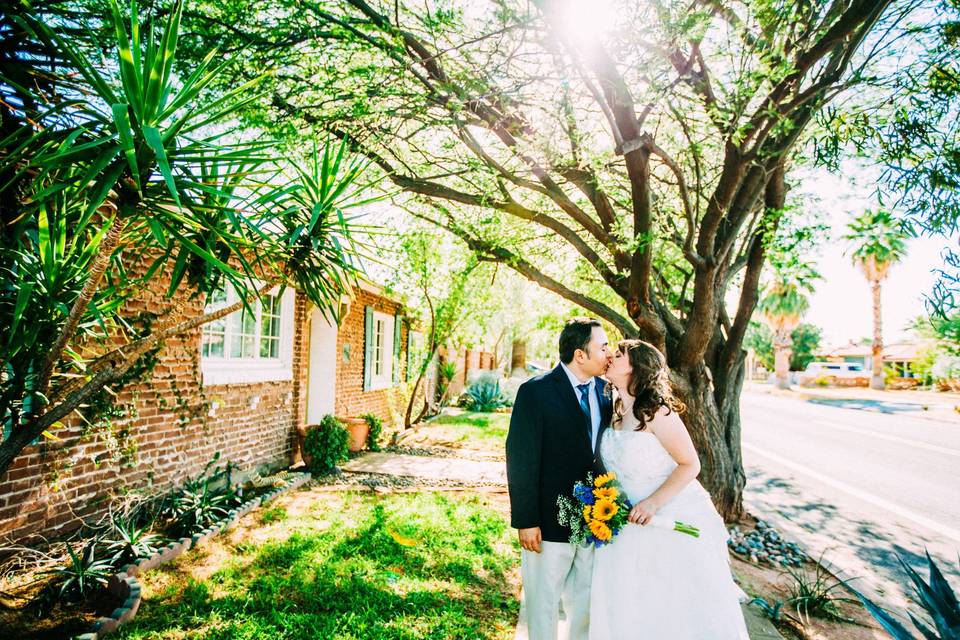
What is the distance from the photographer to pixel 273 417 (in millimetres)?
7773

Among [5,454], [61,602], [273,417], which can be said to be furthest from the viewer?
[273,417]

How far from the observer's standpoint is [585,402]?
3191 mm

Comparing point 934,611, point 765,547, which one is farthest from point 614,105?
point 765,547

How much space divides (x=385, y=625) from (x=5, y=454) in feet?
8.17

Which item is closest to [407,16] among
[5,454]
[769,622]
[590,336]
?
[590,336]

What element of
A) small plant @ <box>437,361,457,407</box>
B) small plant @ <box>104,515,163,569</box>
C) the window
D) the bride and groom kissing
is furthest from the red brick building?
small plant @ <box>437,361,457,407</box>

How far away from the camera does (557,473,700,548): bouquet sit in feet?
9.04

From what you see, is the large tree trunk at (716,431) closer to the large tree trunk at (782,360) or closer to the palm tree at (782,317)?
the palm tree at (782,317)

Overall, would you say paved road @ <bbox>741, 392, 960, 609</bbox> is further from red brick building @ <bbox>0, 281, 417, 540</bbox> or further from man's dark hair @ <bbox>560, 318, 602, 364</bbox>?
red brick building @ <bbox>0, 281, 417, 540</bbox>

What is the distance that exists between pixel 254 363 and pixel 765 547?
7.00 m

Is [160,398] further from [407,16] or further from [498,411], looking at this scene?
[498,411]

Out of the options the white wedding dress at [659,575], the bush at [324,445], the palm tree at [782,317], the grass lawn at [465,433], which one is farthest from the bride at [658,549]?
the palm tree at [782,317]

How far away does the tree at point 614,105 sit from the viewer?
4.43 m

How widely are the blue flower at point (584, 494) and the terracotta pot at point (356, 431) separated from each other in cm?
743
